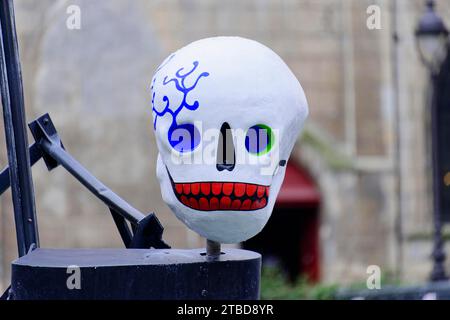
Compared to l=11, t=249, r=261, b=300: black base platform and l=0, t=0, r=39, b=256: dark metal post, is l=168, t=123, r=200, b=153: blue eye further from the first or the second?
l=0, t=0, r=39, b=256: dark metal post

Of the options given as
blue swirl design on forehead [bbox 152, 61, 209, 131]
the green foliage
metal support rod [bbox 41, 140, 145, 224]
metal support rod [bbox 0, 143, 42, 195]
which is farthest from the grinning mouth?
the green foliage

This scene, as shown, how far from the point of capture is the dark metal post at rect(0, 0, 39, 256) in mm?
4516

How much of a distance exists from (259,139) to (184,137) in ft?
0.89

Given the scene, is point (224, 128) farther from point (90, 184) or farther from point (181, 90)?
point (90, 184)

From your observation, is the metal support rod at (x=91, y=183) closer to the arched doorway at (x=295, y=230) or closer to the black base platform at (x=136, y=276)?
the black base platform at (x=136, y=276)

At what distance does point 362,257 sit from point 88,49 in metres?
4.68

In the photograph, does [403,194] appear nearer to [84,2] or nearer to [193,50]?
[84,2]

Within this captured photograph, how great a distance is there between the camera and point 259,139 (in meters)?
4.11

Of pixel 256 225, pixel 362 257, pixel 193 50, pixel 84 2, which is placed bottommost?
pixel 362 257

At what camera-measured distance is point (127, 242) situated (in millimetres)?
4945

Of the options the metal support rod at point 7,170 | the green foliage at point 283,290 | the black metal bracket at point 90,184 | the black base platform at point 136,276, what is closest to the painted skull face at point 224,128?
the black base platform at point 136,276

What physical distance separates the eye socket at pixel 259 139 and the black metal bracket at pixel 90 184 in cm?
73
